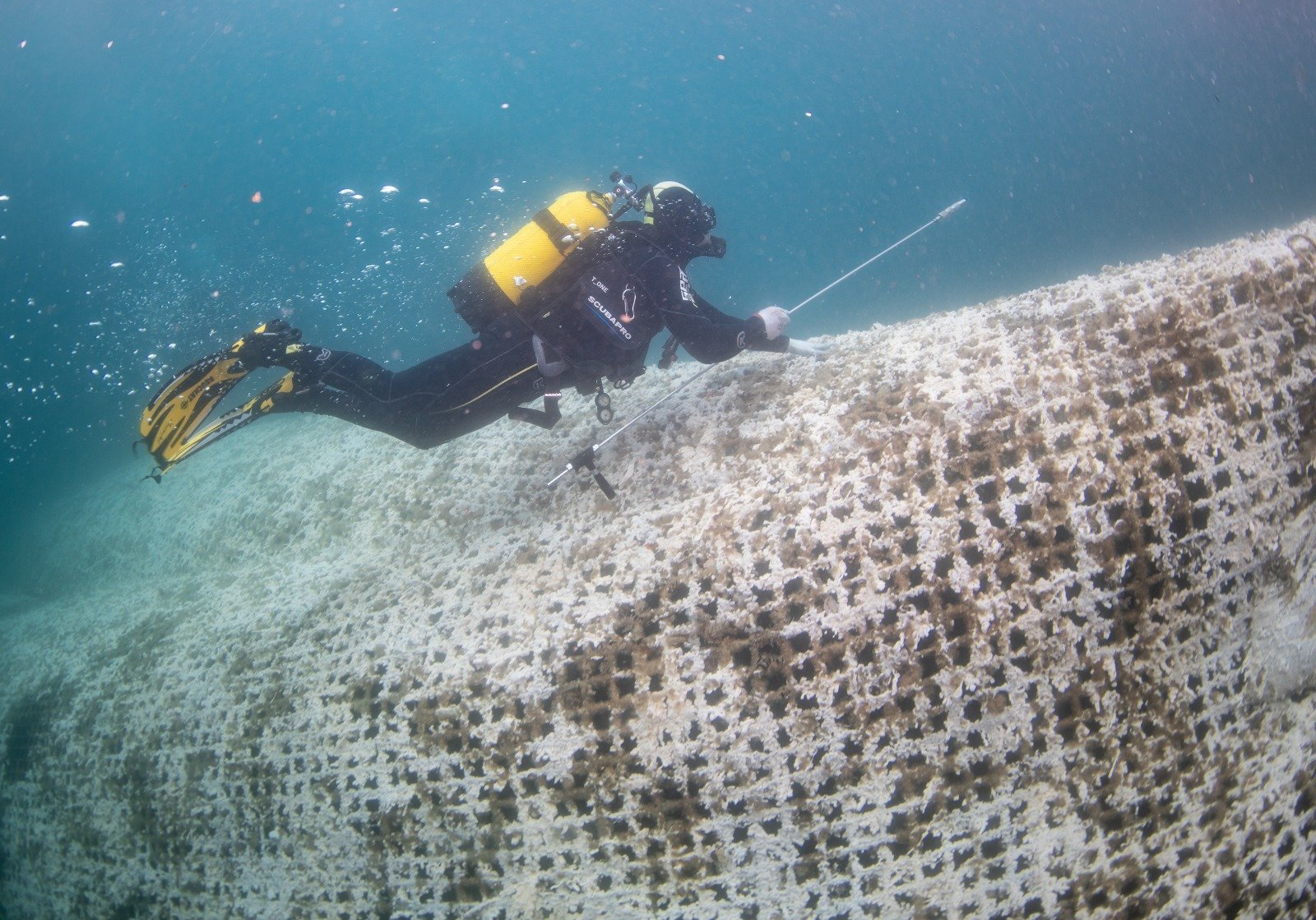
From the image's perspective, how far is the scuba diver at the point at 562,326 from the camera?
3.95 meters

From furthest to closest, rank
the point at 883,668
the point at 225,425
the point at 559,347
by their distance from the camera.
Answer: the point at 225,425 → the point at 559,347 → the point at 883,668

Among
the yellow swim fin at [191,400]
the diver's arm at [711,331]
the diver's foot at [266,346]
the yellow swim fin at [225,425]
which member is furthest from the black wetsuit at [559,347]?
the yellow swim fin at [191,400]

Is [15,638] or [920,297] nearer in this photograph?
[15,638]

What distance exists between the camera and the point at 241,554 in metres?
6.17

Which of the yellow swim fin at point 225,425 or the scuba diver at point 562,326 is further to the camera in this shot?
the yellow swim fin at point 225,425

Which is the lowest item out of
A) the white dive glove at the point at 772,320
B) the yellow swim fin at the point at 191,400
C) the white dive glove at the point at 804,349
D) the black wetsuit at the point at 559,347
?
the white dive glove at the point at 804,349

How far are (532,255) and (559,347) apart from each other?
651 millimetres

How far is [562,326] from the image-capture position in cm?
412

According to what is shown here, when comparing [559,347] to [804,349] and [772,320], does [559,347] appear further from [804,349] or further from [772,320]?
[804,349]

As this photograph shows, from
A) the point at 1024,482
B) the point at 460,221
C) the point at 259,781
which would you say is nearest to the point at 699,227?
the point at 1024,482

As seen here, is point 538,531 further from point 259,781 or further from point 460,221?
point 460,221

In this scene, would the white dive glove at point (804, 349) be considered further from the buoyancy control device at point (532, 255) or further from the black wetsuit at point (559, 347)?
the buoyancy control device at point (532, 255)

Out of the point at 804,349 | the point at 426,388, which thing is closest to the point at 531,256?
the point at 426,388

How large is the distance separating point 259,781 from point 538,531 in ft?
7.47
